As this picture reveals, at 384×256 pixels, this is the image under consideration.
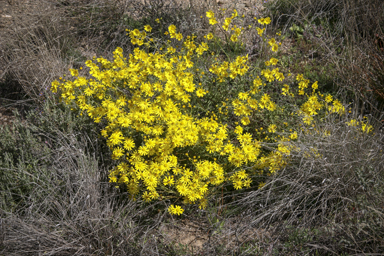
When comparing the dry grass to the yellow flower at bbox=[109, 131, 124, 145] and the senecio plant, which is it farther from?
the yellow flower at bbox=[109, 131, 124, 145]

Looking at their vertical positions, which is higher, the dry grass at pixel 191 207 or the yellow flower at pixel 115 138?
the yellow flower at pixel 115 138

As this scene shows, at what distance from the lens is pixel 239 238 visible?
2.85m

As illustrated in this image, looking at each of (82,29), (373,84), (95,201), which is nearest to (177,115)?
(95,201)

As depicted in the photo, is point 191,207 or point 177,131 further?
point 191,207

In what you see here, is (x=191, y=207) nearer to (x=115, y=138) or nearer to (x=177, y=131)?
(x=177, y=131)

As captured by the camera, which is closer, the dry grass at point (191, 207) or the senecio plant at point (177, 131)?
the dry grass at point (191, 207)

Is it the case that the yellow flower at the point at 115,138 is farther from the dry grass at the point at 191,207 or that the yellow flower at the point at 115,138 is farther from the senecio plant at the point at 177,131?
the dry grass at the point at 191,207

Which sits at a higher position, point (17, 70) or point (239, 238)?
point (17, 70)

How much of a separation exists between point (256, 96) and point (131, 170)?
1.58m

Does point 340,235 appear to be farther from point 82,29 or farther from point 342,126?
point 82,29

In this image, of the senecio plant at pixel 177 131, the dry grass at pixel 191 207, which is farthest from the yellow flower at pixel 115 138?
the dry grass at pixel 191 207

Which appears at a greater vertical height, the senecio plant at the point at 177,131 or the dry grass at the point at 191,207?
the senecio plant at the point at 177,131

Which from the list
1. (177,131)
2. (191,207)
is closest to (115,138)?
(177,131)

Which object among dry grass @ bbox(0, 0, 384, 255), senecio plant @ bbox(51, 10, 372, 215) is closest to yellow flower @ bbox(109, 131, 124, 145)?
senecio plant @ bbox(51, 10, 372, 215)
